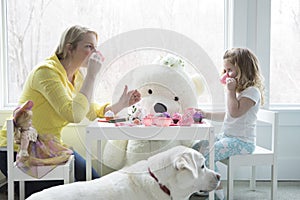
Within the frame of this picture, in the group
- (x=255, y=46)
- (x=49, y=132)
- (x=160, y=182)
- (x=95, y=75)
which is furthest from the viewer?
(x=255, y=46)

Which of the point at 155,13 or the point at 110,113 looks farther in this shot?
the point at 155,13

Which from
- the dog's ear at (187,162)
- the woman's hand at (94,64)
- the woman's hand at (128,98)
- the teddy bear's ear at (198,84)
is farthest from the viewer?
the teddy bear's ear at (198,84)

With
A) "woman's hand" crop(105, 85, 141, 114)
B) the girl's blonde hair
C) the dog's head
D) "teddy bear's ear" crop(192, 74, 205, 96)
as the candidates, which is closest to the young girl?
the girl's blonde hair

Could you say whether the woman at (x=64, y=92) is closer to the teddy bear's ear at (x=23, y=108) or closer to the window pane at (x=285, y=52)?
the teddy bear's ear at (x=23, y=108)

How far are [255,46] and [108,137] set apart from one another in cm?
106

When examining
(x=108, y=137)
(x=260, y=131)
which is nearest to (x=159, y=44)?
(x=108, y=137)

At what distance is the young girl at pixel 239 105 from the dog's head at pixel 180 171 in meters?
0.45

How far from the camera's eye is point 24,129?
1.75 meters

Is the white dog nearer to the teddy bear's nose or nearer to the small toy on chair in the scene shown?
the small toy on chair

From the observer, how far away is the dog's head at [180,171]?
58.9 inches

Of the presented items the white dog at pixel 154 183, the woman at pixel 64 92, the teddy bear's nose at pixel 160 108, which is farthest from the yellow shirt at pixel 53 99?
the white dog at pixel 154 183

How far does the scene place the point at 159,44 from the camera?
1752mm

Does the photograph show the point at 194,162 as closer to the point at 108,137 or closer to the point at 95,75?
the point at 108,137

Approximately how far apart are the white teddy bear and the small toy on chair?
41cm
